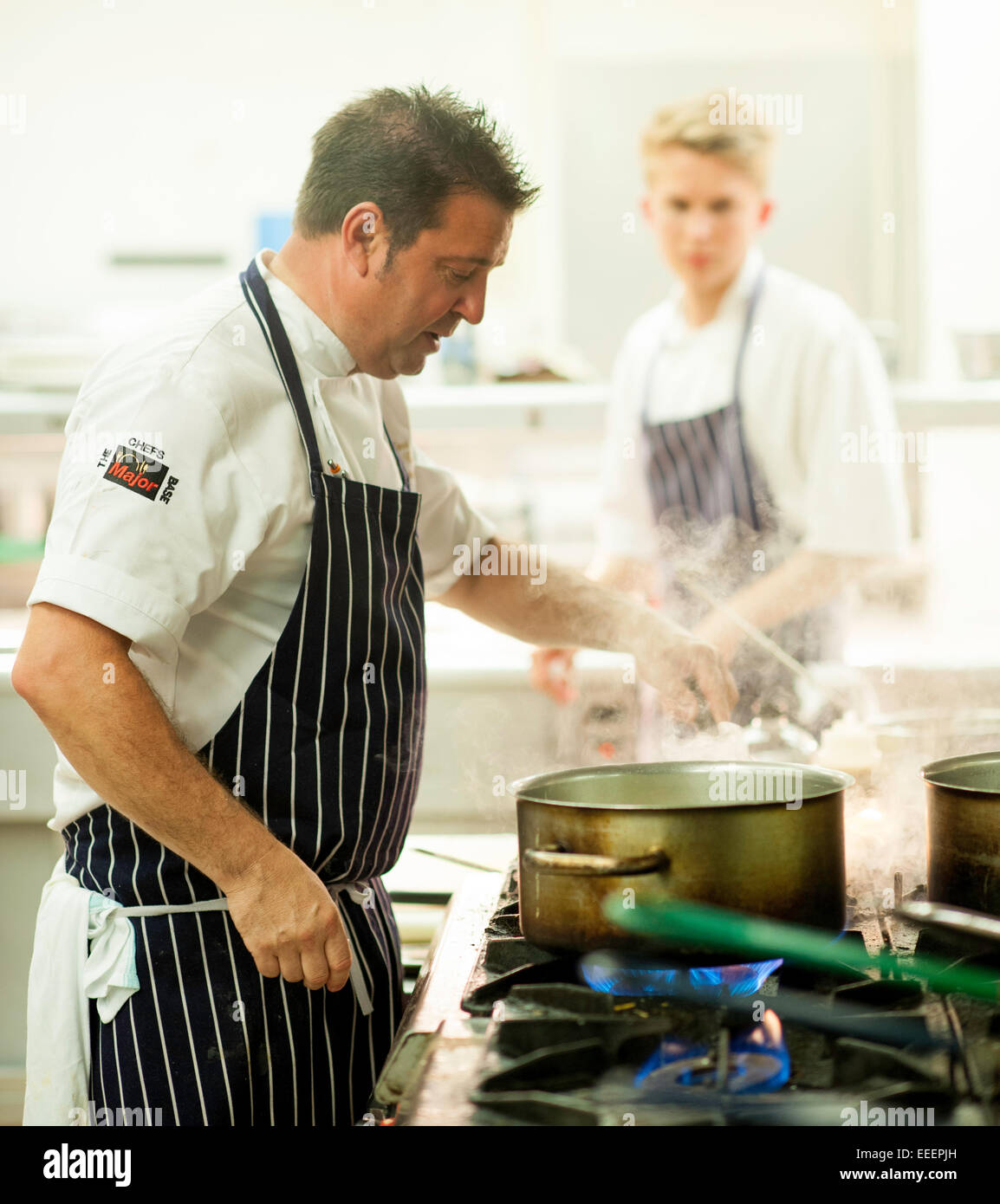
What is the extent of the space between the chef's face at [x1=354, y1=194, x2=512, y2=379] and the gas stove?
0.66m

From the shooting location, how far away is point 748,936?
96 cm

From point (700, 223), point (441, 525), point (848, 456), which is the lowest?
point (441, 525)

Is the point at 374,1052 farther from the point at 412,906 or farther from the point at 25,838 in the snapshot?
the point at 25,838

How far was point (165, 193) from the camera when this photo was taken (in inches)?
133

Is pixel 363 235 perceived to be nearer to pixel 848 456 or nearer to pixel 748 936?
pixel 748 936

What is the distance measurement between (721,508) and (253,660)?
4.40ft

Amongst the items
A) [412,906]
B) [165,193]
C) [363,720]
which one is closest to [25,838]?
[412,906]

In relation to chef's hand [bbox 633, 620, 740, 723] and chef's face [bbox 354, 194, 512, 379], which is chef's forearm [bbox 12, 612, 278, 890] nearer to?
chef's face [bbox 354, 194, 512, 379]

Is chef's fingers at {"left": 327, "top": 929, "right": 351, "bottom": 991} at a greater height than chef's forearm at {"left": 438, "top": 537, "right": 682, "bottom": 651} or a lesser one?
lesser

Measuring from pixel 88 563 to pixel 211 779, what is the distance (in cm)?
22

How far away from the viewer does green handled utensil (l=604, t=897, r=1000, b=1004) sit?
0.96m

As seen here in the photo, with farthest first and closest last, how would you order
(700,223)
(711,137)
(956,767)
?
(700,223) → (711,137) → (956,767)

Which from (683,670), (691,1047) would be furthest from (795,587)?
(691,1047)

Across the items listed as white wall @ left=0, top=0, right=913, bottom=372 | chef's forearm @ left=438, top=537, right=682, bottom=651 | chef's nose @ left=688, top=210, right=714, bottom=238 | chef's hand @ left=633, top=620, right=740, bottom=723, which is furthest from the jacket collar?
white wall @ left=0, top=0, right=913, bottom=372
